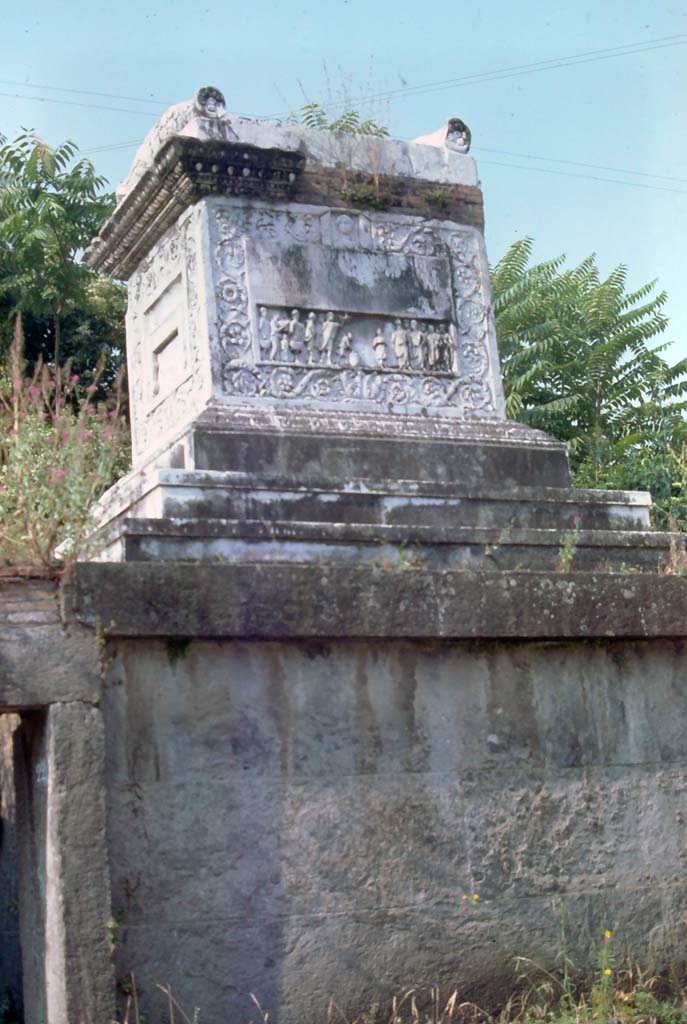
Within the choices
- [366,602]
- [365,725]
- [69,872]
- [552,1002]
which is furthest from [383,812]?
[69,872]

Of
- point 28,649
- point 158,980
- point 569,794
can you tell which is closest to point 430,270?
point 569,794

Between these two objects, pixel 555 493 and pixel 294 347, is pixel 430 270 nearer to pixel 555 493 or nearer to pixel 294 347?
pixel 294 347

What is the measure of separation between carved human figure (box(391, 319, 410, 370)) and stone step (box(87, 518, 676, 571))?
1.34 meters

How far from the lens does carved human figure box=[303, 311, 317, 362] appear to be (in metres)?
7.66

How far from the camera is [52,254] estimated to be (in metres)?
18.3

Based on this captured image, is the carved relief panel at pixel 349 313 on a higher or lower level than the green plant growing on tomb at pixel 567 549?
higher

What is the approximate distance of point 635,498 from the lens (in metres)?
7.66

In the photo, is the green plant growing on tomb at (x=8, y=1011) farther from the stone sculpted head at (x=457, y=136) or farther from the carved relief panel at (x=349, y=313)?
the stone sculpted head at (x=457, y=136)

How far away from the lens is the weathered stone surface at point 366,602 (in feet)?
17.5

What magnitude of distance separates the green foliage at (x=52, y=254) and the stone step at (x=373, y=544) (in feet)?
38.7

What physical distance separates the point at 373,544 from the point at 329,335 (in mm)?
1598

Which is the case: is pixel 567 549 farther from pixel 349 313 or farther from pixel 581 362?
pixel 581 362

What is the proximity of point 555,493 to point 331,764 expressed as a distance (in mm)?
2435

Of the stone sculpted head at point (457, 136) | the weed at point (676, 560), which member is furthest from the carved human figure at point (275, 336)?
the weed at point (676, 560)
